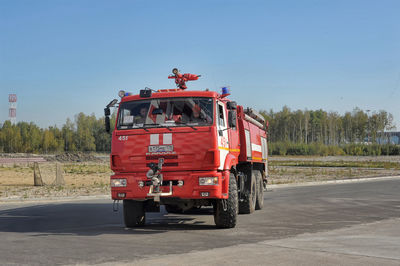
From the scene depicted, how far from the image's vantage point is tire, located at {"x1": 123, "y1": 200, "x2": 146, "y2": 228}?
38.1ft

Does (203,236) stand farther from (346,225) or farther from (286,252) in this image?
(346,225)

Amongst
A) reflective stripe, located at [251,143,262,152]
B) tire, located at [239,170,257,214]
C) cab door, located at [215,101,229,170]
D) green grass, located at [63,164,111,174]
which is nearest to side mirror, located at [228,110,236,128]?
cab door, located at [215,101,229,170]

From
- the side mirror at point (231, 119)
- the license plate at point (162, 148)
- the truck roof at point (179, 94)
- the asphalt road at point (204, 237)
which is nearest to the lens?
the asphalt road at point (204, 237)

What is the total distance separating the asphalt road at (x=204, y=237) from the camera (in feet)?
25.2

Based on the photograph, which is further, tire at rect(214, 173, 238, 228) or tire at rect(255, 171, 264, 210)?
tire at rect(255, 171, 264, 210)

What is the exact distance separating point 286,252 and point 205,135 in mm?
3417

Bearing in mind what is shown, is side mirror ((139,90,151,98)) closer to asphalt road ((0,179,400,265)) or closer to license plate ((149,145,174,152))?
license plate ((149,145,174,152))

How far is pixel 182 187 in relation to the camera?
10.6 meters

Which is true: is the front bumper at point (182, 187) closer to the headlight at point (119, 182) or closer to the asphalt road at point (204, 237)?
the headlight at point (119, 182)

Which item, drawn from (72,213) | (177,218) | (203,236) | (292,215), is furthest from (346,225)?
(72,213)

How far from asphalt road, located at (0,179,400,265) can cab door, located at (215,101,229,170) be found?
65.7 inches

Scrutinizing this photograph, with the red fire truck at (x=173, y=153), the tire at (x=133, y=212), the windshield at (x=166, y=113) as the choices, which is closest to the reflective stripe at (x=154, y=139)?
the red fire truck at (x=173, y=153)

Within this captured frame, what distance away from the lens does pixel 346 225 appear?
1182 centimetres

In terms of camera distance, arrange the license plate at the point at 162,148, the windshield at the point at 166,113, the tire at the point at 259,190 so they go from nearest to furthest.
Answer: the license plate at the point at 162,148 → the windshield at the point at 166,113 → the tire at the point at 259,190
